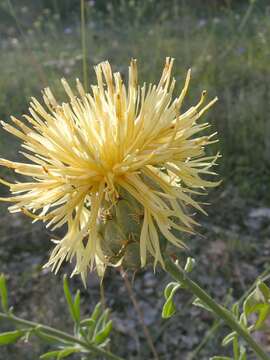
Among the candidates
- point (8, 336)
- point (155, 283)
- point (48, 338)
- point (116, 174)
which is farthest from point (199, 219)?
point (116, 174)

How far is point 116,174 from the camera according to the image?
1.34 meters

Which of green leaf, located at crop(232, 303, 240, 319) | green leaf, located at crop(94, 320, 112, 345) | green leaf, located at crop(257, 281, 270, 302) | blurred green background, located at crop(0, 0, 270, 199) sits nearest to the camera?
green leaf, located at crop(257, 281, 270, 302)

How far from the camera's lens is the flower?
4.32ft

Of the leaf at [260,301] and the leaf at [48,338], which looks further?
the leaf at [48,338]

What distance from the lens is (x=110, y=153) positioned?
1365 millimetres

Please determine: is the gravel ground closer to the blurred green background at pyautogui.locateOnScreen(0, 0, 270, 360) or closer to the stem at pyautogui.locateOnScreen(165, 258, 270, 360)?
the blurred green background at pyautogui.locateOnScreen(0, 0, 270, 360)

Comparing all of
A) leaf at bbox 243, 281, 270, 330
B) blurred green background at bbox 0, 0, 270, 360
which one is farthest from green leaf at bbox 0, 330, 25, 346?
blurred green background at bbox 0, 0, 270, 360

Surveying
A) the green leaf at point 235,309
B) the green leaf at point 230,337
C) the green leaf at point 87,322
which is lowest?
the green leaf at point 230,337

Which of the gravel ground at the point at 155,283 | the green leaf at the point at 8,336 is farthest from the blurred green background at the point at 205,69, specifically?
the green leaf at the point at 8,336

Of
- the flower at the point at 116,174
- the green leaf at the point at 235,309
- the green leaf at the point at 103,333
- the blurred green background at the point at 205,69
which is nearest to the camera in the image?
the flower at the point at 116,174

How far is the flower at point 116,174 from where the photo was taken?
1315 millimetres

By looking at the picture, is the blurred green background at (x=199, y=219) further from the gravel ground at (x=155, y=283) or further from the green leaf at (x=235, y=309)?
the green leaf at (x=235, y=309)

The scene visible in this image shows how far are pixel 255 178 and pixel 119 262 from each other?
97.9 inches

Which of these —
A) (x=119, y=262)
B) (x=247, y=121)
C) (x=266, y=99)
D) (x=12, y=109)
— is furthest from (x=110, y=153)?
(x=12, y=109)
